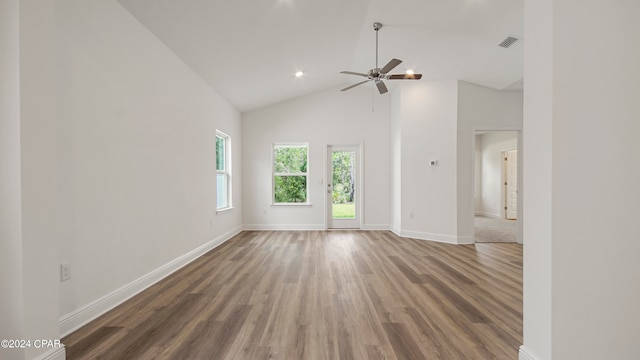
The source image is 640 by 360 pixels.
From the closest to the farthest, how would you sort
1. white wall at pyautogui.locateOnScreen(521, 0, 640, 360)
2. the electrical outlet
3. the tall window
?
white wall at pyautogui.locateOnScreen(521, 0, 640, 360), the electrical outlet, the tall window

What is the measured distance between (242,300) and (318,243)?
8.17 feet

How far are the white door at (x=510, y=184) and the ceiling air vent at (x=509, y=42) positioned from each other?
17.0 feet

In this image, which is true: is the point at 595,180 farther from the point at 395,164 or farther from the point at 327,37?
the point at 395,164

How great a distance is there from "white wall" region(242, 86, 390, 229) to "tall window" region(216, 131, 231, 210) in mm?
726

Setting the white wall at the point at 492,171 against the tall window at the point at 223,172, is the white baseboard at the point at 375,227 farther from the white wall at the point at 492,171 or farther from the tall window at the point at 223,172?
the white wall at the point at 492,171

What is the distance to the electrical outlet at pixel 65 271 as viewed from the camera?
73.2 inches

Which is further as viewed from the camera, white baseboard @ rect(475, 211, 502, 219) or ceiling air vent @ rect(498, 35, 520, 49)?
white baseboard @ rect(475, 211, 502, 219)

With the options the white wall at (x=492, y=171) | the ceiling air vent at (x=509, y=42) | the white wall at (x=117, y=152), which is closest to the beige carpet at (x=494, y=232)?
the white wall at (x=492, y=171)

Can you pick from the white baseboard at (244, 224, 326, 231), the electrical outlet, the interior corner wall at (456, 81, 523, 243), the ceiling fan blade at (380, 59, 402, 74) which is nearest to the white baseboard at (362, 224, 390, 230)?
the white baseboard at (244, 224, 326, 231)

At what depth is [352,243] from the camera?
4867 mm

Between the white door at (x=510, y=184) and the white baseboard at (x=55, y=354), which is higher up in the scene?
the white door at (x=510, y=184)

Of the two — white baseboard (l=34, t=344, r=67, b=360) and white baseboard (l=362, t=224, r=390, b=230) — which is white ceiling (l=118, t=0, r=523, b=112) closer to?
white baseboard (l=34, t=344, r=67, b=360)

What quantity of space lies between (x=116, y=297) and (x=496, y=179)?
30.9 feet

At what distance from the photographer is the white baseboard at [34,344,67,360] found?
4.80 feet
